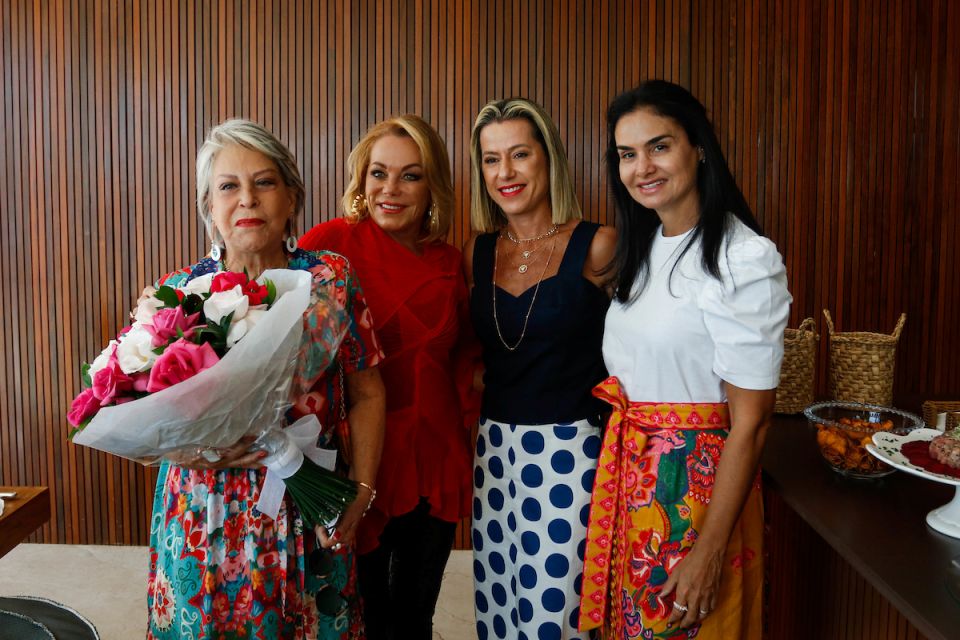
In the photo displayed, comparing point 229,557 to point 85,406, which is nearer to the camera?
point 85,406

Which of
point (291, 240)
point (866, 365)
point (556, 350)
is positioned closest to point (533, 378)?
point (556, 350)

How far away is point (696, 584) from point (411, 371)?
102 cm

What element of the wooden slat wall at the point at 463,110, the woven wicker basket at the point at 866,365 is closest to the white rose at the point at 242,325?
the woven wicker basket at the point at 866,365

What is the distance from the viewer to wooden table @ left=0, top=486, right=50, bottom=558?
236 cm

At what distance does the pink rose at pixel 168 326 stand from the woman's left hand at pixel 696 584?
125 centimetres

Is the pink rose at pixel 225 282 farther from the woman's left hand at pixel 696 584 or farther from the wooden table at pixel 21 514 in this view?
the wooden table at pixel 21 514

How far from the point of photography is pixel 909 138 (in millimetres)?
3854

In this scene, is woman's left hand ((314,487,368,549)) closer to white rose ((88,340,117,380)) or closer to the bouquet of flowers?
the bouquet of flowers

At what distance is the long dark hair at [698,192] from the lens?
1.68 metres

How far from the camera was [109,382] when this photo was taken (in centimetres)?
125

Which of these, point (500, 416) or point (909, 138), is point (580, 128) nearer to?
point (909, 138)

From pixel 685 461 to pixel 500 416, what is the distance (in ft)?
2.04

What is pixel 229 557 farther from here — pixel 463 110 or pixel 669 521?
pixel 463 110

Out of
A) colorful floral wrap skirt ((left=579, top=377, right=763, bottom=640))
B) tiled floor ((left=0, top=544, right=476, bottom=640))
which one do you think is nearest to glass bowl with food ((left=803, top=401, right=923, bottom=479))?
colorful floral wrap skirt ((left=579, top=377, right=763, bottom=640))
